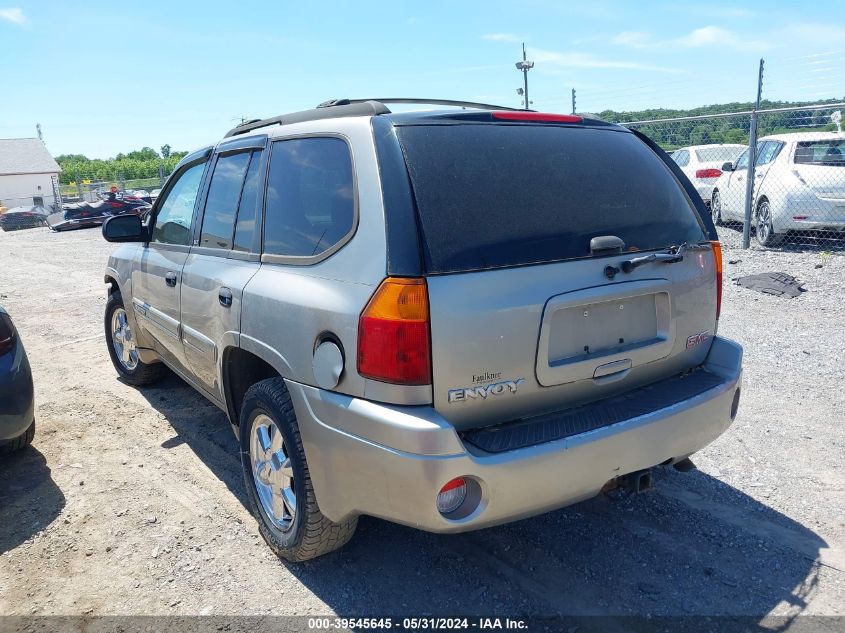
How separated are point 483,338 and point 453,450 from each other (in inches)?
16.2

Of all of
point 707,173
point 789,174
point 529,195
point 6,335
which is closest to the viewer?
point 529,195

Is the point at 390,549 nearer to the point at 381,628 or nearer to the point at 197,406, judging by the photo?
the point at 381,628

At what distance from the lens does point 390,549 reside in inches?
125

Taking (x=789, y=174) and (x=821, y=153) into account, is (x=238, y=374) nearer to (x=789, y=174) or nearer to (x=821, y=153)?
(x=789, y=174)

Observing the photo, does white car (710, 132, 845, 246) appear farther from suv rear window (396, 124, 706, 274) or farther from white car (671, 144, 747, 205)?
suv rear window (396, 124, 706, 274)

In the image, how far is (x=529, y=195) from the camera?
263 cm

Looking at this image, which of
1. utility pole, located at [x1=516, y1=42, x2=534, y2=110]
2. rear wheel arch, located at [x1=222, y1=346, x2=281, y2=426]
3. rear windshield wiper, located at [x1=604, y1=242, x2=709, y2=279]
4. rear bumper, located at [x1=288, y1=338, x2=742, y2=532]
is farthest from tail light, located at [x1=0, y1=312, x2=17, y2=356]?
utility pole, located at [x1=516, y1=42, x2=534, y2=110]

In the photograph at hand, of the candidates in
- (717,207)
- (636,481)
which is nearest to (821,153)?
(717,207)

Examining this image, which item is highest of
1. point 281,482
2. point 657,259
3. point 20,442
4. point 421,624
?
point 657,259

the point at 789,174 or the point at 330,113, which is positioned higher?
the point at 330,113

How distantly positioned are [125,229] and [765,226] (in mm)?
9045

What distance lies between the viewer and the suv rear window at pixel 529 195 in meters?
2.45

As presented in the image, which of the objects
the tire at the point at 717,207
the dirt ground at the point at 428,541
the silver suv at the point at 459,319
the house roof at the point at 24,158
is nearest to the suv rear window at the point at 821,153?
the tire at the point at 717,207

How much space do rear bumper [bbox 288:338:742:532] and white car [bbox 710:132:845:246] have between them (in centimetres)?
805
